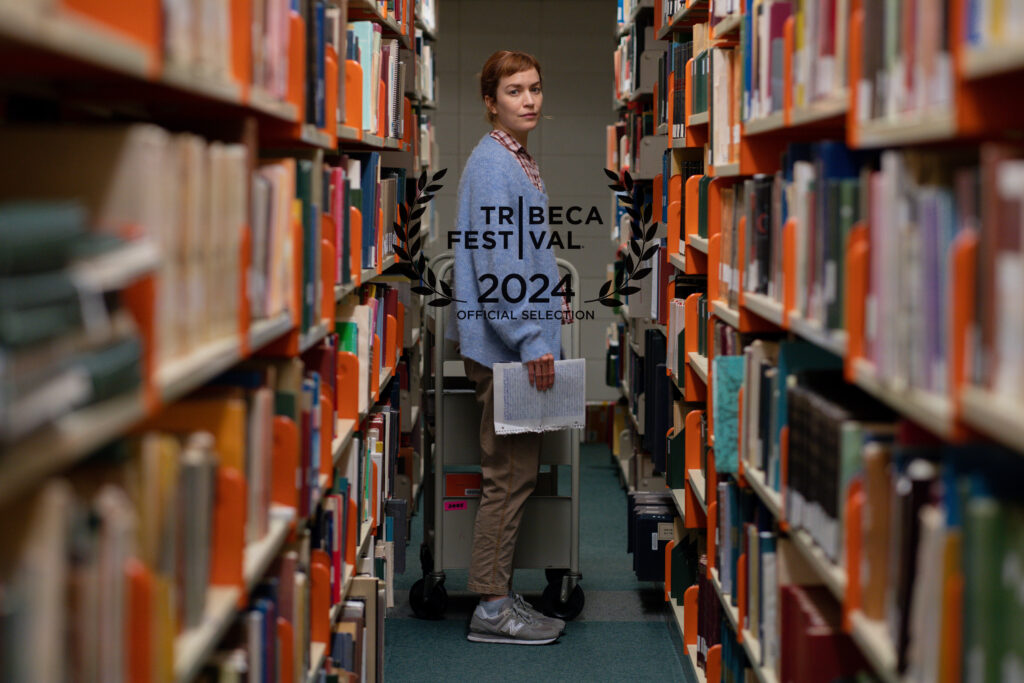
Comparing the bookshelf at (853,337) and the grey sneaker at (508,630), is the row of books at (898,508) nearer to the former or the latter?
the bookshelf at (853,337)

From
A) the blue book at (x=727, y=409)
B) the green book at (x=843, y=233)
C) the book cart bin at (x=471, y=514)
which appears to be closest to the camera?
the green book at (x=843, y=233)

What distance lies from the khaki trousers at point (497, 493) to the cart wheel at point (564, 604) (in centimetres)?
33

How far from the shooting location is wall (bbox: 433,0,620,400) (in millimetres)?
7035

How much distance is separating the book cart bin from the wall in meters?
3.32

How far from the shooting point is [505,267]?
3273 millimetres

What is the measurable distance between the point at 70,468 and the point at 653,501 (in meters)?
2.92

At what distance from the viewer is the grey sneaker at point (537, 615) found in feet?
12.0

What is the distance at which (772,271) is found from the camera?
225 cm

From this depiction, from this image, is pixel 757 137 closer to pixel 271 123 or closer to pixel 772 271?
pixel 772 271

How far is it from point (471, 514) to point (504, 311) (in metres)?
0.86

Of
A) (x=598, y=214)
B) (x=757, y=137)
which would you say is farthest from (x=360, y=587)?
(x=598, y=214)

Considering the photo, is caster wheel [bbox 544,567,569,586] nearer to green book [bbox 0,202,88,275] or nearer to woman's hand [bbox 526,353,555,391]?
woman's hand [bbox 526,353,555,391]

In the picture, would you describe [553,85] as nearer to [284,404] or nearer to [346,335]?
[346,335]

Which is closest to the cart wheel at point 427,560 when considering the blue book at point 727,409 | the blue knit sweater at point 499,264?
the blue knit sweater at point 499,264
